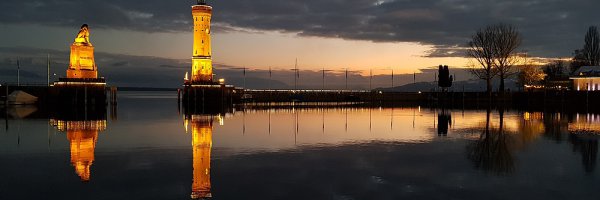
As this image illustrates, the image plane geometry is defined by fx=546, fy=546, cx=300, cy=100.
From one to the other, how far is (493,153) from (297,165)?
8182 millimetres

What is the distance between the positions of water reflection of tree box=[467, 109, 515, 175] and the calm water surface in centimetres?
4

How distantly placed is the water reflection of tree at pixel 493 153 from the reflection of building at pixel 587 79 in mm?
51084

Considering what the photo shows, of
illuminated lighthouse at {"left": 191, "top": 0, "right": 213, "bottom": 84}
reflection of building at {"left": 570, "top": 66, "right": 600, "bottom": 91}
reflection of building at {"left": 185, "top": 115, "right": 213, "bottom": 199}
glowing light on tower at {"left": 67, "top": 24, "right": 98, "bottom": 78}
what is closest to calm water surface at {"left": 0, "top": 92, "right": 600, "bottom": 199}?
reflection of building at {"left": 185, "top": 115, "right": 213, "bottom": 199}

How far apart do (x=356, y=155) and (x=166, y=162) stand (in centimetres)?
712

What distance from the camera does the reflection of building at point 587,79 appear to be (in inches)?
2835

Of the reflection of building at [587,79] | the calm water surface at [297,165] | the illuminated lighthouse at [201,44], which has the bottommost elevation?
the calm water surface at [297,165]

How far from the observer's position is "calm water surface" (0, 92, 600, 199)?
1366 cm

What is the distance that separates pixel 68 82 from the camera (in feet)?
233

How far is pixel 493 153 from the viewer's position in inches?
834

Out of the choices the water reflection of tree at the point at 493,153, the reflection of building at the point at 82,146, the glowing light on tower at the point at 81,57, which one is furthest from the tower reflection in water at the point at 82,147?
the glowing light on tower at the point at 81,57

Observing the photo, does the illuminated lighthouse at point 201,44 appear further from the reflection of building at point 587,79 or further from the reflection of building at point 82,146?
the reflection of building at point 587,79

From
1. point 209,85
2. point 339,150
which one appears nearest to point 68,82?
point 209,85

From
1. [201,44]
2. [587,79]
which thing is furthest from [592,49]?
[201,44]

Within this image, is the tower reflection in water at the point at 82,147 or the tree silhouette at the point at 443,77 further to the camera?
the tree silhouette at the point at 443,77
